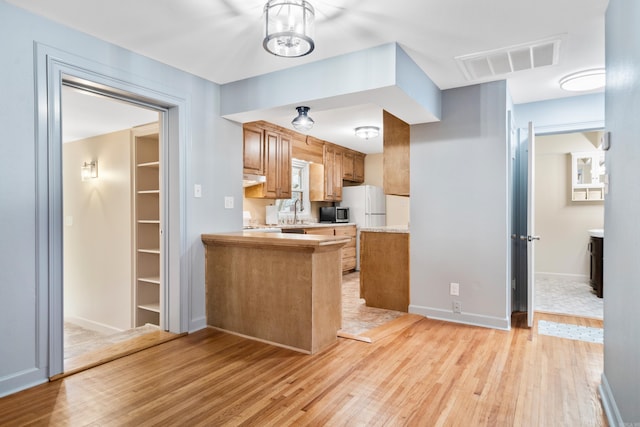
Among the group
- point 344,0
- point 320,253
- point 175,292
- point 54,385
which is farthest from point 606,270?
point 54,385

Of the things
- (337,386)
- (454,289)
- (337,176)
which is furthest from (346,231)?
(337,386)

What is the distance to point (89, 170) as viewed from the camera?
16.3ft

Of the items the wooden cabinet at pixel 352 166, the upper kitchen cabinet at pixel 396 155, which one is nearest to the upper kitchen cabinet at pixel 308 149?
the wooden cabinet at pixel 352 166

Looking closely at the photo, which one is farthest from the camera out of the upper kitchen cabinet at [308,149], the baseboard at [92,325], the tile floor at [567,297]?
the upper kitchen cabinet at [308,149]

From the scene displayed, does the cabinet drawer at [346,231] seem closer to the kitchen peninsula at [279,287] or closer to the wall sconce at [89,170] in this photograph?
the kitchen peninsula at [279,287]

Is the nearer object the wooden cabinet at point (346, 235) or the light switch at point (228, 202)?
the light switch at point (228, 202)

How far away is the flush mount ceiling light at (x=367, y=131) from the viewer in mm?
5191

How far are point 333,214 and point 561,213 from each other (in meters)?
3.67

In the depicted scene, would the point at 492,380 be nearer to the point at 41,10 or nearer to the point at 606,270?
the point at 606,270

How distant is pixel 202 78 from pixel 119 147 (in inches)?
77.9

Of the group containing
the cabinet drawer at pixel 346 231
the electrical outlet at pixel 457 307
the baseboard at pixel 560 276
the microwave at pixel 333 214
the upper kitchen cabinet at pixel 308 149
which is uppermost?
the upper kitchen cabinet at pixel 308 149

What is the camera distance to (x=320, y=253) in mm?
2791

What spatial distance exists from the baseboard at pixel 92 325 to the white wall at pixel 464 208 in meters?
3.72

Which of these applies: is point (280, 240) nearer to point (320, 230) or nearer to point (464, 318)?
point (464, 318)
